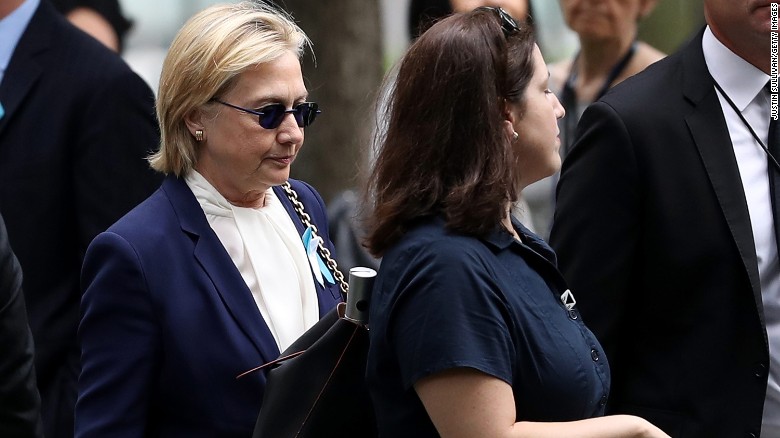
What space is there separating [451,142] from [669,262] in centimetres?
116

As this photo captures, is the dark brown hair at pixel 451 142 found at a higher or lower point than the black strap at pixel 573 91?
higher

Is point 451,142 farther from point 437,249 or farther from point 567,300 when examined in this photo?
point 567,300

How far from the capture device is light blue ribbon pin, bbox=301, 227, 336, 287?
3496mm

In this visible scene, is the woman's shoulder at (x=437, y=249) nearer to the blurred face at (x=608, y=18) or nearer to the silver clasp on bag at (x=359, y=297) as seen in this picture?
the silver clasp on bag at (x=359, y=297)

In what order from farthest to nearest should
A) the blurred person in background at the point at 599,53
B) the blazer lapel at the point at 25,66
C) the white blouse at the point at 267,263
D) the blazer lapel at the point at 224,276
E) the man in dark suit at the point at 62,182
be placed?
the blurred person in background at the point at 599,53, the blazer lapel at the point at 25,66, the man in dark suit at the point at 62,182, the white blouse at the point at 267,263, the blazer lapel at the point at 224,276

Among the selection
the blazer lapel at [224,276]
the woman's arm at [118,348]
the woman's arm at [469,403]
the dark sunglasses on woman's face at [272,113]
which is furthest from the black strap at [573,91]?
the woman's arm at [469,403]

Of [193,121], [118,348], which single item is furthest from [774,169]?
[118,348]

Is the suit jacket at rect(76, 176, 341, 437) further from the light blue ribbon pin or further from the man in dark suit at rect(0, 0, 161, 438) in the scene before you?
the man in dark suit at rect(0, 0, 161, 438)

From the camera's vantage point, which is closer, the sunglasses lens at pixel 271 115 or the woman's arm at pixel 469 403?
the woman's arm at pixel 469 403

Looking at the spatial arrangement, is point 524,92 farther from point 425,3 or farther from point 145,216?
point 425,3

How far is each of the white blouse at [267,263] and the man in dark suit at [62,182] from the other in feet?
2.90

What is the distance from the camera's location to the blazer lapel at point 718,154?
3.55m

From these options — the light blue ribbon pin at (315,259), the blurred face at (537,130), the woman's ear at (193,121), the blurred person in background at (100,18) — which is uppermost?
the blurred face at (537,130)

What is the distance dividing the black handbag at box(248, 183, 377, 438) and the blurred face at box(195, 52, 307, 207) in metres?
0.59
